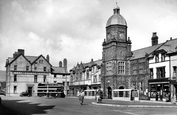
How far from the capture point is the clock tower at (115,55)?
5312 cm

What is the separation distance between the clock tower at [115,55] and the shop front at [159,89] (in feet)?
26.8

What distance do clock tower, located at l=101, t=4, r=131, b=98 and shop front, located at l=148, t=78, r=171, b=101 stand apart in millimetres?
8172

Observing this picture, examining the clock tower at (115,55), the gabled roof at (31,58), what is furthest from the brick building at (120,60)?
the gabled roof at (31,58)

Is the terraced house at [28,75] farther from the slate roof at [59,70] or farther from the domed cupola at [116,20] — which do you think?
the domed cupola at [116,20]

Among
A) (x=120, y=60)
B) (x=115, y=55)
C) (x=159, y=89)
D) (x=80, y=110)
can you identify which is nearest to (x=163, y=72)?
(x=159, y=89)

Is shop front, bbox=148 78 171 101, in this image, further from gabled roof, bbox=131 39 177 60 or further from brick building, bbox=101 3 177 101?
gabled roof, bbox=131 39 177 60

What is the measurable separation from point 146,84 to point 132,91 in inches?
138

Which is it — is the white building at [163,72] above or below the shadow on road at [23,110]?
above

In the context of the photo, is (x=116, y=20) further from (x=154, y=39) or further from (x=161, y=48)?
(x=161, y=48)

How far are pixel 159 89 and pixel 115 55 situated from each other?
41.5 feet

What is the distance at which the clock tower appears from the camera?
2092 inches

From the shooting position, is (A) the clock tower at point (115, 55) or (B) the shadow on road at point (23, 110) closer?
(B) the shadow on road at point (23, 110)

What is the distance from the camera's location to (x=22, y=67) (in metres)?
75.4

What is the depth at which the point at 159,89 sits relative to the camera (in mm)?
44312
